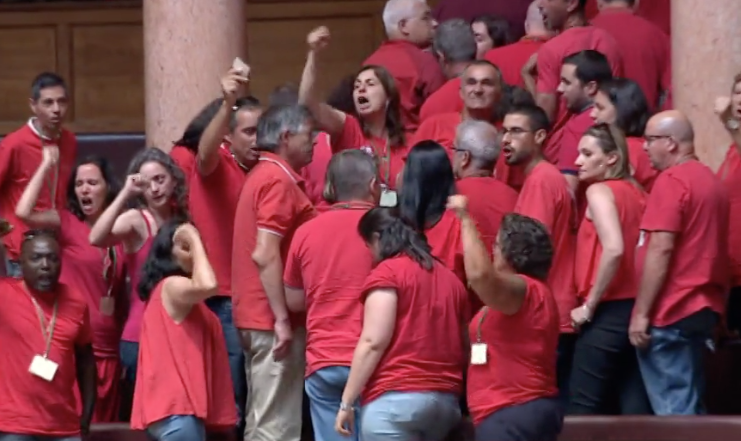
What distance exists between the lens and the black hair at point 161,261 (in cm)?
798

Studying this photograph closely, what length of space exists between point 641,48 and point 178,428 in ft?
10.1

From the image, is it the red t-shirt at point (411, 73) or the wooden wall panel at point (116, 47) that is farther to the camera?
the wooden wall panel at point (116, 47)

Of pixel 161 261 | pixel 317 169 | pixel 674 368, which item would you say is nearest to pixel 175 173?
pixel 161 261

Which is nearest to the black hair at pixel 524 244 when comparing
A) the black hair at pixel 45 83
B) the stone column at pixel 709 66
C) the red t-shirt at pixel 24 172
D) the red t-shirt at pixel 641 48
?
the stone column at pixel 709 66

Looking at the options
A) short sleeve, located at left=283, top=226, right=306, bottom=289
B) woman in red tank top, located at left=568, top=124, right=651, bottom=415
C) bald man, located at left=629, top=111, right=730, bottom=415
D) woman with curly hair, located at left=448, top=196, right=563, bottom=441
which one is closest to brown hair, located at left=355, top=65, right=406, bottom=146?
woman in red tank top, located at left=568, top=124, right=651, bottom=415

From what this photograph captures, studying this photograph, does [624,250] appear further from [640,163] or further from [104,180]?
[104,180]

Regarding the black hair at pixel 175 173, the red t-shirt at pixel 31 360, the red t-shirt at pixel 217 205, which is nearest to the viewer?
the red t-shirt at pixel 31 360

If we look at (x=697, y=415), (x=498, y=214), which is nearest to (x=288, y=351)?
(x=498, y=214)

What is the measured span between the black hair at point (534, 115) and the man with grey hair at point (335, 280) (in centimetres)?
90

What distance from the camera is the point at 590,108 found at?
876 centimetres

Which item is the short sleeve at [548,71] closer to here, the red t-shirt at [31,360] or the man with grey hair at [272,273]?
the man with grey hair at [272,273]

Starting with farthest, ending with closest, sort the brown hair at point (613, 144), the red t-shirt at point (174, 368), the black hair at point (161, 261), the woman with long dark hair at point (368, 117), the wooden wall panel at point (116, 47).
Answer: the wooden wall panel at point (116, 47) → the woman with long dark hair at point (368, 117) → the brown hair at point (613, 144) → the black hair at point (161, 261) → the red t-shirt at point (174, 368)

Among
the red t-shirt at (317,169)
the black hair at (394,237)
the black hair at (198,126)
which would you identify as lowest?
the black hair at (394,237)

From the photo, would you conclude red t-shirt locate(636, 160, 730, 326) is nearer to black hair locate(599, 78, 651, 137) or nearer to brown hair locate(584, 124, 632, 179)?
brown hair locate(584, 124, 632, 179)
